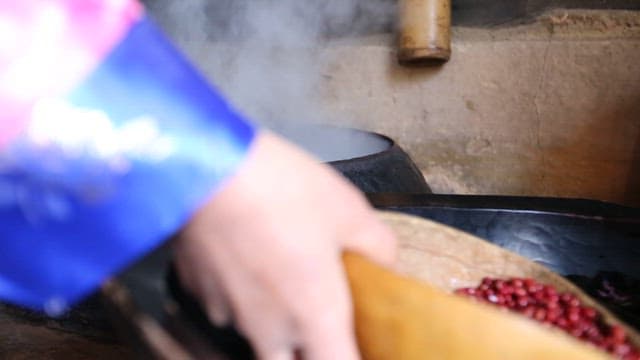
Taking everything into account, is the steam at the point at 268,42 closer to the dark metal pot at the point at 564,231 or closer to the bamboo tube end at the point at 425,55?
the bamboo tube end at the point at 425,55

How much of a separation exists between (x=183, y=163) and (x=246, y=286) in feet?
0.25

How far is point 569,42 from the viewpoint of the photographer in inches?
65.7

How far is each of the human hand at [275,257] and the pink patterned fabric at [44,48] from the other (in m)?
0.10

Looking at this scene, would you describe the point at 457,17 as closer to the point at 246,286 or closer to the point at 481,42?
the point at 481,42

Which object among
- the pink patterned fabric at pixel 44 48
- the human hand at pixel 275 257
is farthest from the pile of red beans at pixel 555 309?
the pink patterned fabric at pixel 44 48

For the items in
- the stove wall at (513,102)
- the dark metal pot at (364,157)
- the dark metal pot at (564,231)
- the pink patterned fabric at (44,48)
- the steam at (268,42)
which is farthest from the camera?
the steam at (268,42)

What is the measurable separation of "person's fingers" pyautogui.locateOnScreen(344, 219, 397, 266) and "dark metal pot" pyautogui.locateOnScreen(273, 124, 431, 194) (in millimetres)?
675

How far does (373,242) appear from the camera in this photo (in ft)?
1.65

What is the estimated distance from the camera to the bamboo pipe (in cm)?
169

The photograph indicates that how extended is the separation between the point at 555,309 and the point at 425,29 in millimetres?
1096

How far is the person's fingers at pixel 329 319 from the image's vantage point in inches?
17.1

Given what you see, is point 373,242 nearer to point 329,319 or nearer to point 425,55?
point 329,319

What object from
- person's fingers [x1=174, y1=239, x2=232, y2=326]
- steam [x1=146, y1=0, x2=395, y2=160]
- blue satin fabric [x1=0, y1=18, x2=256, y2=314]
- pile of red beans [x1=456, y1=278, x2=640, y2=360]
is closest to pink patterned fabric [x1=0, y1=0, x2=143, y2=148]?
blue satin fabric [x1=0, y1=18, x2=256, y2=314]

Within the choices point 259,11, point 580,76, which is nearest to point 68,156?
point 580,76
